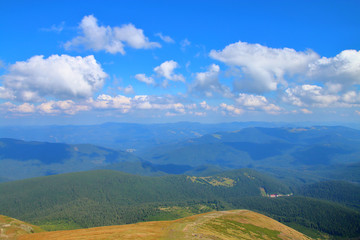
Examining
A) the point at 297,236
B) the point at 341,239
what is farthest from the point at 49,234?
the point at 341,239

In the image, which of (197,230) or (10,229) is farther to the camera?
(10,229)

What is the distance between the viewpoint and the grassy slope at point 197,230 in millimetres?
89938

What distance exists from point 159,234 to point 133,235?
1167 centimetres

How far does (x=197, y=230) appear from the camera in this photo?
333 ft

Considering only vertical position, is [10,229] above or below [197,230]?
below

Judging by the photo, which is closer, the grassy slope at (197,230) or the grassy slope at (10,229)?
the grassy slope at (197,230)

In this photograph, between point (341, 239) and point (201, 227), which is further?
point (341, 239)

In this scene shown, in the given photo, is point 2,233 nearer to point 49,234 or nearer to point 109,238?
point 49,234

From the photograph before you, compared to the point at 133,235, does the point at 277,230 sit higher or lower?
lower

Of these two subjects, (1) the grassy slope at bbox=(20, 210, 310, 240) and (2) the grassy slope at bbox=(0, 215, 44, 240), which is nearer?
(1) the grassy slope at bbox=(20, 210, 310, 240)

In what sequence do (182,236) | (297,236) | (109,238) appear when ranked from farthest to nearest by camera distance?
1. (297,236)
2. (182,236)
3. (109,238)

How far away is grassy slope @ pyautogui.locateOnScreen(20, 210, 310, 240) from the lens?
8994 cm

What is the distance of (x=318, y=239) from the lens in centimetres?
19738

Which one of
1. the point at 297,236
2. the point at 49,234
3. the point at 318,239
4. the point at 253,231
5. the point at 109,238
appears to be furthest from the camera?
the point at 318,239
